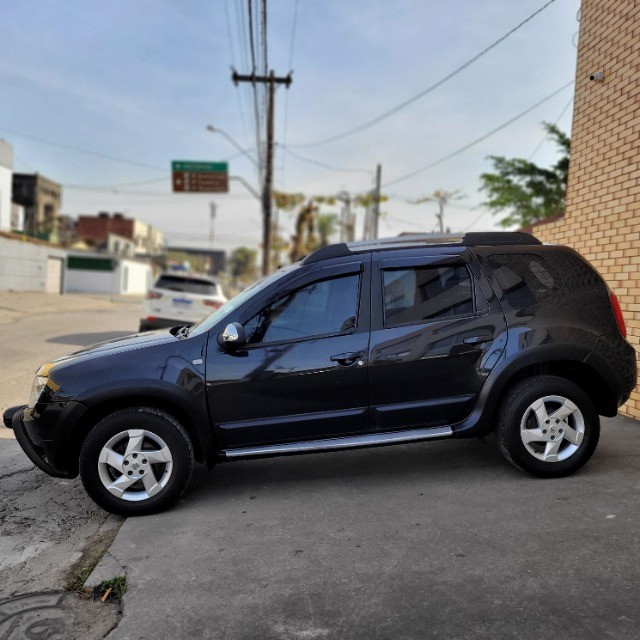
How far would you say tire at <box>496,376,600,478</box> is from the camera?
416 centimetres

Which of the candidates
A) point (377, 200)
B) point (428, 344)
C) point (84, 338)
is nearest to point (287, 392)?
point (428, 344)

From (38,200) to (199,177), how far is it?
141 feet

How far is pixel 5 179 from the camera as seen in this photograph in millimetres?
40031

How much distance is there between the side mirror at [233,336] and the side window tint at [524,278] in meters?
1.91

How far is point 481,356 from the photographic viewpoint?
13.7ft

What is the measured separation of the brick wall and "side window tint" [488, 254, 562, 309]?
193 centimetres

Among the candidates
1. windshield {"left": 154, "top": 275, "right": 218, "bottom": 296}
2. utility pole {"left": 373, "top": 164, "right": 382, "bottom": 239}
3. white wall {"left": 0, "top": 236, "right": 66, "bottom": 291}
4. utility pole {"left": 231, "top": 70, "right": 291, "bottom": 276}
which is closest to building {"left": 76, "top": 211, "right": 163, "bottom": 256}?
white wall {"left": 0, "top": 236, "right": 66, "bottom": 291}

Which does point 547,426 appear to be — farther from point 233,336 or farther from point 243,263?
point 243,263

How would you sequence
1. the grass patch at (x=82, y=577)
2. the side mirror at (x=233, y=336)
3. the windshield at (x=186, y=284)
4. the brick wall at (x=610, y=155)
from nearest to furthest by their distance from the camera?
the grass patch at (x=82, y=577)
the side mirror at (x=233, y=336)
the brick wall at (x=610, y=155)
the windshield at (x=186, y=284)

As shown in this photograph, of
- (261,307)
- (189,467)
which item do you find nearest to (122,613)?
(189,467)

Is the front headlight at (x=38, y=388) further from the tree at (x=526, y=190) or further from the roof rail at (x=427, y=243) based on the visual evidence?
the tree at (x=526, y=190)

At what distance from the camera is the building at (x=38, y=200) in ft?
176

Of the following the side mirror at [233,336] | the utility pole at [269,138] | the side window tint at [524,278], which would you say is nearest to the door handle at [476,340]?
the side window tint at [524,278]

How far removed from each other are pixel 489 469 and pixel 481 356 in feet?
3.26
